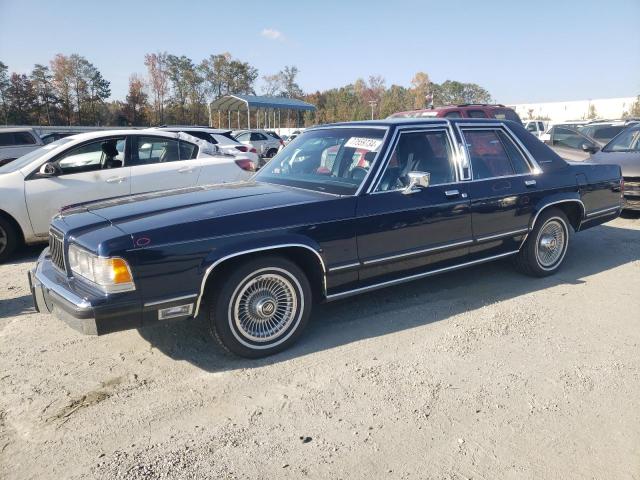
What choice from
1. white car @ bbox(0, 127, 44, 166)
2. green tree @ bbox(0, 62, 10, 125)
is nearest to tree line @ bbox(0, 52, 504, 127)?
green tree @ bbox(0, 62, 10, 125)

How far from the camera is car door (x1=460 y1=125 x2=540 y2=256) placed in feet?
15.1

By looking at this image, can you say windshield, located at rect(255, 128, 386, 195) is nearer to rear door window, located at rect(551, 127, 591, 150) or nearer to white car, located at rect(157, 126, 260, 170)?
white car, located at rect(157, 126, 260, 170)

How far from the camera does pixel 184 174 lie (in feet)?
23.4

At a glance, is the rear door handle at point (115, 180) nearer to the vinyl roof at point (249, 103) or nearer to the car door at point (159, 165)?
the car door at point (159, 165)

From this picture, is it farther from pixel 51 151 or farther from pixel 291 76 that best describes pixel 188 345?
pixel 291 76

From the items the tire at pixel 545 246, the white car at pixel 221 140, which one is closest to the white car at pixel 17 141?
the white car at pixel 221 140

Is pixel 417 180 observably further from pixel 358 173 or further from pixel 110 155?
pixel 110 155

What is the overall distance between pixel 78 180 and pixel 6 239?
1114mm

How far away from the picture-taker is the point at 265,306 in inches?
139

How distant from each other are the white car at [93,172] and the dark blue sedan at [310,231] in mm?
2729

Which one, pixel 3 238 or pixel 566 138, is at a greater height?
pixel 566 138

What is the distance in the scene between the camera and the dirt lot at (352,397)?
2490mm

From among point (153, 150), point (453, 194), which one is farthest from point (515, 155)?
point (153, 150)

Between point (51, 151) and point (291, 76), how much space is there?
69.4m
